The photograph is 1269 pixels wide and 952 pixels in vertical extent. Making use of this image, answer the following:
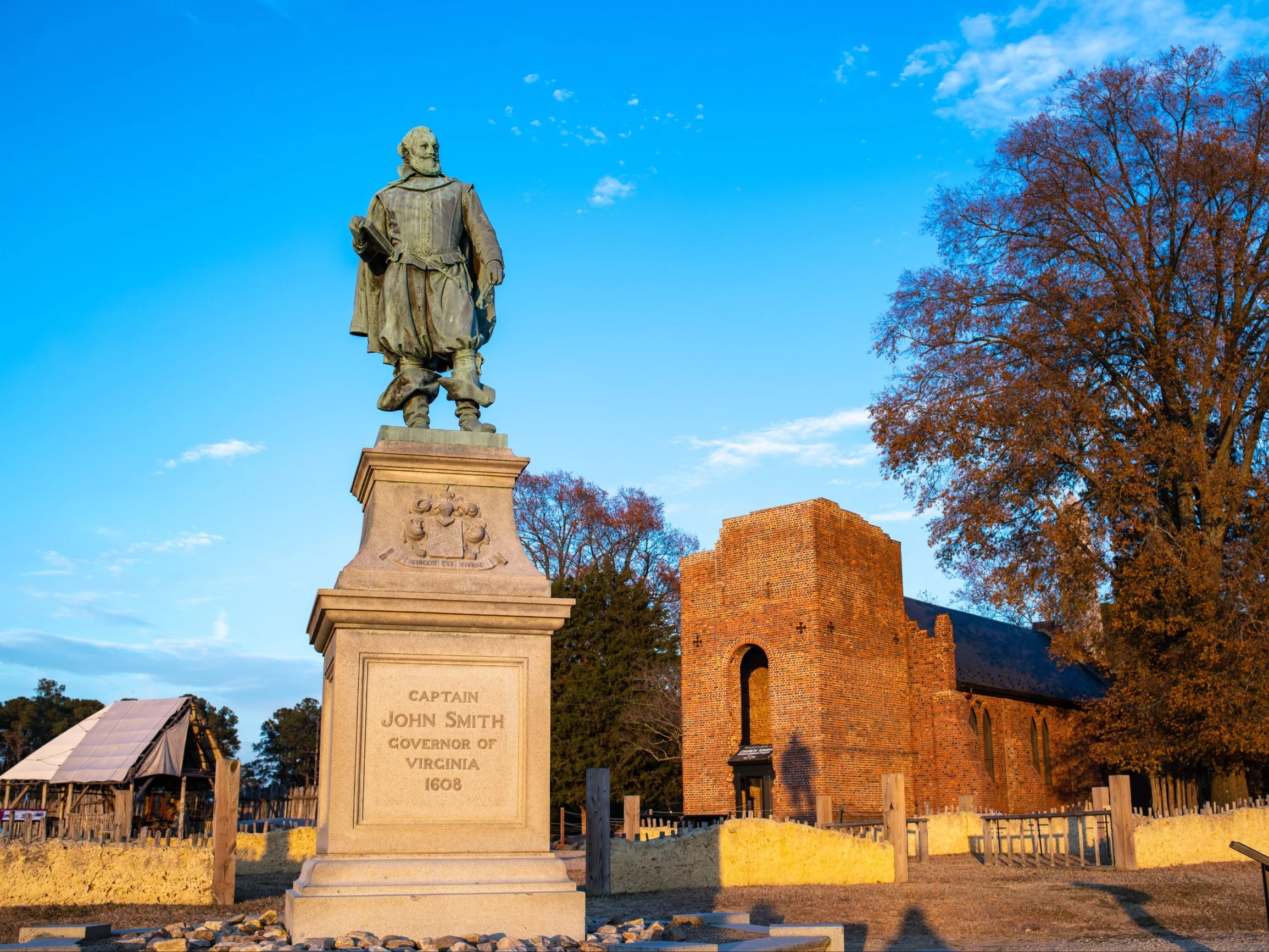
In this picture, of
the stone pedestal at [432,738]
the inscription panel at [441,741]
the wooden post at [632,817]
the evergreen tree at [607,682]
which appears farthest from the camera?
the evergreen tree at [607,682]

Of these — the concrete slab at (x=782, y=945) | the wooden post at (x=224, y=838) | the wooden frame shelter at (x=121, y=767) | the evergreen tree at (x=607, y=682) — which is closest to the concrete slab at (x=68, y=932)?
the concrete slab at (x=782, y=945)

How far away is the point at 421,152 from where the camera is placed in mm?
8219

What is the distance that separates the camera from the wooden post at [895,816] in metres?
15.2

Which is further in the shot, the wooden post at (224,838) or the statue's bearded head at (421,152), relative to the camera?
the wooden post at (224,838)

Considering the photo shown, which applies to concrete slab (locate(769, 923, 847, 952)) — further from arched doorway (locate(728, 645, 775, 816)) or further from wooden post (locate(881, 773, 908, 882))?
arched doorway (locate(728, 645, 775, 816))

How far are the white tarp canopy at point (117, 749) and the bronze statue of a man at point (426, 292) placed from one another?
78.3 ft

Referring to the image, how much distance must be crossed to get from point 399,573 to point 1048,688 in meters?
37.7

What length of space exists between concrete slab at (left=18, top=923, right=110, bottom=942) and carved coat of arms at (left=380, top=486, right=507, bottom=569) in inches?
109

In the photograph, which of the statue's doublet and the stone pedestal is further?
the statue's doublet

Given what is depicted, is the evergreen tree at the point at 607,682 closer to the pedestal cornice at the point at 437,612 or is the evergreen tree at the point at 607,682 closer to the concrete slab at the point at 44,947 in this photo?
the pedestal cornice at the point at 437,612

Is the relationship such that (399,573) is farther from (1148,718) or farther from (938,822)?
(1148,718)

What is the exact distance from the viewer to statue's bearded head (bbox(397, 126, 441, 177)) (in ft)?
26.9

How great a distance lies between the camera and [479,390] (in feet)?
25.4

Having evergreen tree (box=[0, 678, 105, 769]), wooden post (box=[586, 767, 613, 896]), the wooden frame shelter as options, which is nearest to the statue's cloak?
wooden post (box=[586, 767, 613, 896])
